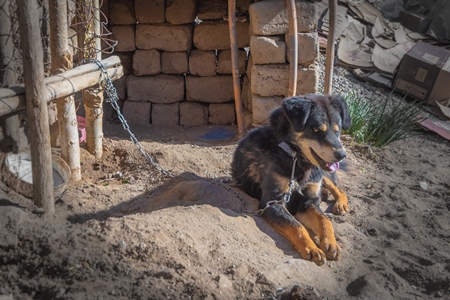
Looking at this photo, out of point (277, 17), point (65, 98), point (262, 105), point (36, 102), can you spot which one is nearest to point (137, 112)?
point (262, 105)

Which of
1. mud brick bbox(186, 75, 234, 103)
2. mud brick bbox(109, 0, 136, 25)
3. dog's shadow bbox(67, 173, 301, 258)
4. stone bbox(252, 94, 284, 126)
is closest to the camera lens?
dog's shadow bbox(67, 173, 301, 258)

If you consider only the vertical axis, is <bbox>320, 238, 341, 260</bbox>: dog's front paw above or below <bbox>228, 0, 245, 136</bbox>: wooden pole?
below

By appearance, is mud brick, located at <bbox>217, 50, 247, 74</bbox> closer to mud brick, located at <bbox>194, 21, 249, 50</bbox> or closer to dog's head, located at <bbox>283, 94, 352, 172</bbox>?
mud brick, located at <bbox>194, 21, 249, 50</bbox>

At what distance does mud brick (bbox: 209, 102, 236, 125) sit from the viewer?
24.7 ft

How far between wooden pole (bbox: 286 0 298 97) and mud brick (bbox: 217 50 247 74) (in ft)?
4.63

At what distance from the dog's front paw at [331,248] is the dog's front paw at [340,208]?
2.43ft

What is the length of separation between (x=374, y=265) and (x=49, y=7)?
11.3 ft

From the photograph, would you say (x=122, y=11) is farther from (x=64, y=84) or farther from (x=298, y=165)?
(x=298, y=165)

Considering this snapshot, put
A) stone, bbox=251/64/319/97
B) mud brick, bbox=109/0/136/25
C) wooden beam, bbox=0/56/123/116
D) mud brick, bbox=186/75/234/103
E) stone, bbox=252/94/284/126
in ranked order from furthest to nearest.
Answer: mud brick, bbox=186/75/234/103, mud brick, bbox=109/0/136/25, stone, bbox=252/94/284/126, stone, bbox=251/64/319/97, wooden beam, bbox=0/56/123/116

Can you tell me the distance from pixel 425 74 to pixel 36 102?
22.0ft

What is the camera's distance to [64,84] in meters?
3.94

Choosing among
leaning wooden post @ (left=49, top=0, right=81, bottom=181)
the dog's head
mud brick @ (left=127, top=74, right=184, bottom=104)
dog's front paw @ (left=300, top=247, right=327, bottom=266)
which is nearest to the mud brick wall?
mud brick @ (left=127, top=74, right=184, bottom=104)

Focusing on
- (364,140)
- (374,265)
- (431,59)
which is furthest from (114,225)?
(431,59)

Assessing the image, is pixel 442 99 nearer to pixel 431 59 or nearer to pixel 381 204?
pixel 431 59
